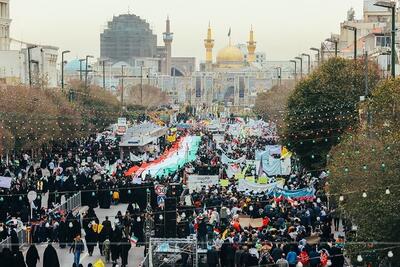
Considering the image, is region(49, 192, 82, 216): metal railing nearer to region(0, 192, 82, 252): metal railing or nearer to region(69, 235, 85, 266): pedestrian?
region(0, 192, 82, 252): metal railing

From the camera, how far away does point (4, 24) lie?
378 feet

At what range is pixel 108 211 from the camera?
3991 centimetres

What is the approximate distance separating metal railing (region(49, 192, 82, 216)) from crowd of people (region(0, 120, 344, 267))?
30 centimetres

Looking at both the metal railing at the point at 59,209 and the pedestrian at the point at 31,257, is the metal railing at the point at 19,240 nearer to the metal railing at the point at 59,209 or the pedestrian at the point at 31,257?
the metal railing at the point at 59,209

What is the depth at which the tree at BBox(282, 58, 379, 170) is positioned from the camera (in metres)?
48.0

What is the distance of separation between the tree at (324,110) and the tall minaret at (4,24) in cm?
6588

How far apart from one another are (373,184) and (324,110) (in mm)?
26043

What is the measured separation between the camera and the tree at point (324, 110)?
4803cm

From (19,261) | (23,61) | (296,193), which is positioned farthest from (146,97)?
(19,261)

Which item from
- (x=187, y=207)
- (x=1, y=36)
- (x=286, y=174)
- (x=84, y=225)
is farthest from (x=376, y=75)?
(x=1, y=36)

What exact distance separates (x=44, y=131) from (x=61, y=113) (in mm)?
8612

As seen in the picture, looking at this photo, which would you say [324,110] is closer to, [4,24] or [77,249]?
[77,249]

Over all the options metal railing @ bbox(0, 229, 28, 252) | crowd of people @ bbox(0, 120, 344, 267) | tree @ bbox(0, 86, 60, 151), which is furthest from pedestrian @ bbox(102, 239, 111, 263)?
tree @ bbox(0, 86, 60, 151)

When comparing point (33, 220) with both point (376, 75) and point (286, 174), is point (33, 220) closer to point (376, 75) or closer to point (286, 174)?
point (286, 174)
